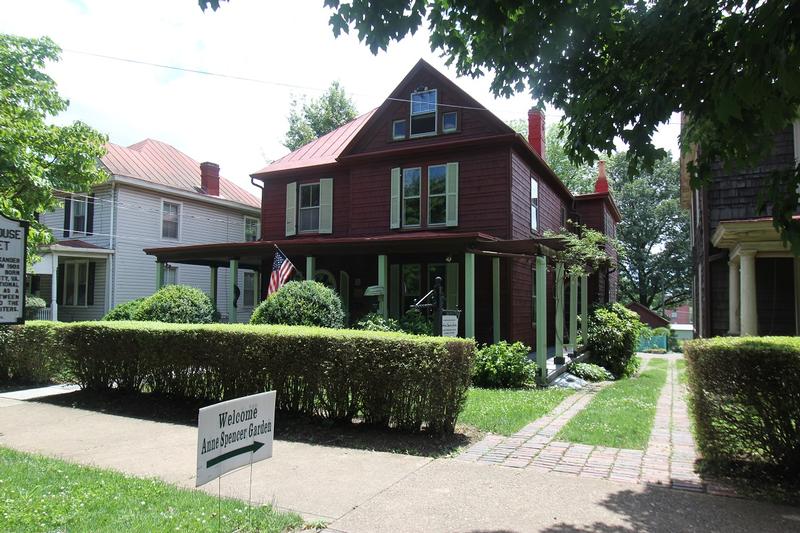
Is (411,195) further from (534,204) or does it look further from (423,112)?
(534,204)

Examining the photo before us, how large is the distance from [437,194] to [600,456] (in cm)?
1111

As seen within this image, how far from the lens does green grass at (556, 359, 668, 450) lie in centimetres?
655

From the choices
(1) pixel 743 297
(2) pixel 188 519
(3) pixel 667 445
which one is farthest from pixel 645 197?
(2) pixel 188 519

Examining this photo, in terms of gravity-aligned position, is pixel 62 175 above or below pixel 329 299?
above

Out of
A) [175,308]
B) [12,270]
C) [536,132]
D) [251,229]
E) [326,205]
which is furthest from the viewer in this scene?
[251,229]

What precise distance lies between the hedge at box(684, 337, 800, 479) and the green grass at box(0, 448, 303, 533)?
387 cm

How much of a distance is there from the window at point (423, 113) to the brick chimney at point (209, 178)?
1310 cm

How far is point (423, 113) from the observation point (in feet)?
54.6

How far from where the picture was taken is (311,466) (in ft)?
18.2

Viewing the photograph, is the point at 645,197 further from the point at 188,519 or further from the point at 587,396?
the point at 188,519

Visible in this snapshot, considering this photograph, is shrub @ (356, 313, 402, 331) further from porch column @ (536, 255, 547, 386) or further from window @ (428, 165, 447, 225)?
window @ (428, 165, 447, 225)

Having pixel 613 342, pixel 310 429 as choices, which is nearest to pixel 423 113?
pixel 613 342

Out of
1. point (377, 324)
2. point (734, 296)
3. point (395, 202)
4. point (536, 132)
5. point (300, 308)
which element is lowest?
point (377, 324)

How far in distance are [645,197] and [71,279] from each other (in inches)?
1720
